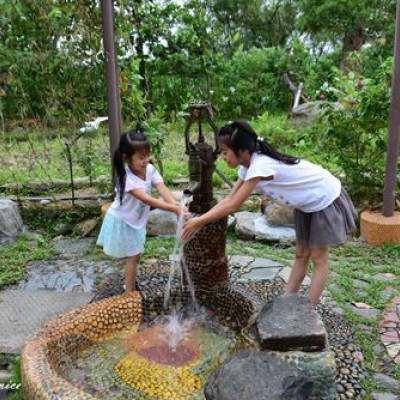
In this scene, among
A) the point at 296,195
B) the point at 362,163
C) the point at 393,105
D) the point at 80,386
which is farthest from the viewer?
the point at 362,163

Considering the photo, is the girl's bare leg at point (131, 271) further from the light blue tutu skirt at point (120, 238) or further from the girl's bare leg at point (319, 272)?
the girl's bare leg at point (319, 272)

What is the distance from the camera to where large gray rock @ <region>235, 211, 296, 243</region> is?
410 cm

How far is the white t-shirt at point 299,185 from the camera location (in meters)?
2.32

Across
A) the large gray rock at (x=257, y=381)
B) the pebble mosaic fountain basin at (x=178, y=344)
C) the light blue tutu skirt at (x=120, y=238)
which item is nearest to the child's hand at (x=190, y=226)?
the pebble mosaic fountain basin at (x=178, y=344)

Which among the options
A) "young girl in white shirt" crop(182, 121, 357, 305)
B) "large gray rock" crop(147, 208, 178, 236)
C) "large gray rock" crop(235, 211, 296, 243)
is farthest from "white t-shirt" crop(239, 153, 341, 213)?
"large gray rock" crop(147, 208, 178, 236)

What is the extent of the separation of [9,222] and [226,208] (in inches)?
104

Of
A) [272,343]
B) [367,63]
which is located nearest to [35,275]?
[272,343]

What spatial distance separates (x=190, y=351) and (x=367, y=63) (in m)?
9.74

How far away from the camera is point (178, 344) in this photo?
2.48 meters

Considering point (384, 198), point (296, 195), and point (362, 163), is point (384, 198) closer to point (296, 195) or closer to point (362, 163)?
point (362, 163)

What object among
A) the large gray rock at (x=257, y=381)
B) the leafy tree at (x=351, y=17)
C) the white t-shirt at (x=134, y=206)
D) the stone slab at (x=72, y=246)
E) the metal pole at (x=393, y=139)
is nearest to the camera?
the large gray rock at (x=257, y=381)

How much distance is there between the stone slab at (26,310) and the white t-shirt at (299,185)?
1.44 metres

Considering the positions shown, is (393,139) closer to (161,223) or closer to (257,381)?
(161,223)

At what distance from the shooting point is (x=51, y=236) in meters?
4.38
